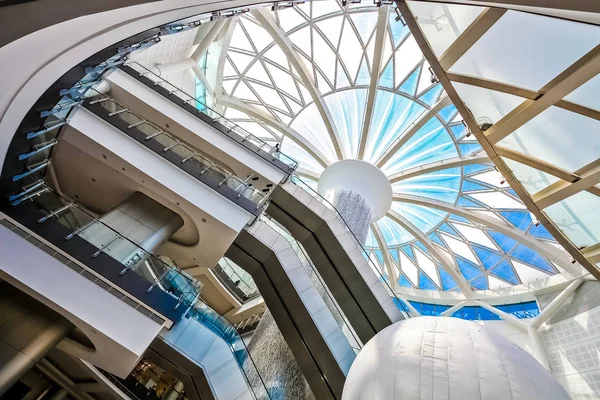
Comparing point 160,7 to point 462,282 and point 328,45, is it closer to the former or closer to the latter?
point 328,45

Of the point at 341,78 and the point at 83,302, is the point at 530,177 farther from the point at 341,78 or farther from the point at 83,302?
the point at 341,78

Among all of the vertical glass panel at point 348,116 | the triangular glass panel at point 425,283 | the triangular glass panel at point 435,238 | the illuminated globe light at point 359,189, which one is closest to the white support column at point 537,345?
the triangular glass panel at point 435,238

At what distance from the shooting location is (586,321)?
1336 centimetres

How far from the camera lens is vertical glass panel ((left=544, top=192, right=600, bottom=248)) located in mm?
6289

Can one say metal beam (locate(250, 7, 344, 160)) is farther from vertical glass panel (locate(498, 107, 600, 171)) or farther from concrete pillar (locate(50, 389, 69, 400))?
concrete pillar (locate(50, 389, 69, 400))

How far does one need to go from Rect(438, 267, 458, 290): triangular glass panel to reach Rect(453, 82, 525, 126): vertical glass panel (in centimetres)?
1951

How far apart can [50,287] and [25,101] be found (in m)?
5.08

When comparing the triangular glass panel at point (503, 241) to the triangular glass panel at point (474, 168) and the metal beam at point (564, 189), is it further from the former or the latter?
the metal beam at point (564, 189)

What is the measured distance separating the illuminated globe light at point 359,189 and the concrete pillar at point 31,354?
10.8 metres

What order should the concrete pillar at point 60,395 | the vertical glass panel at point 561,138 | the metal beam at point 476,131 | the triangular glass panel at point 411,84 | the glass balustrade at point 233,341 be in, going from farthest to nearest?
the triangular glass panel at point 411,84 < the concrete pillar at point 60,395 < the glass balustrade at point 233,341 < the metal beam at point 476,131 < the vertical glass panel at point 561,138

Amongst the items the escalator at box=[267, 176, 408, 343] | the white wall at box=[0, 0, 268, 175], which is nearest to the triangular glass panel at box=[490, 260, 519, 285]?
the escalator at box=[267, 176, 408, 343]

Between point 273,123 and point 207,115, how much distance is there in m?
7.89

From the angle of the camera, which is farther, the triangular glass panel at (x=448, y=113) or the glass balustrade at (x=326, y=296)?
the triangular glass panel at (x=448, y=113)

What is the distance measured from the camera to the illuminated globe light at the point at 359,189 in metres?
15.5
